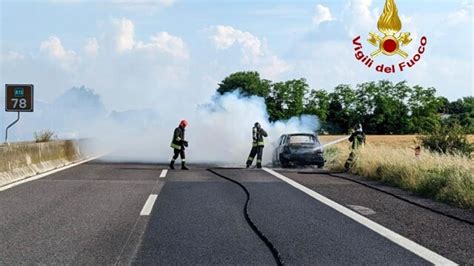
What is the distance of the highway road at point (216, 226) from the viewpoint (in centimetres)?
719

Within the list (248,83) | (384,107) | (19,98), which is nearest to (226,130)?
(19,98)

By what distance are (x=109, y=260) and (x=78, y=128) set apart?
159 ft

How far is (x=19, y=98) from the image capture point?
2002 cm

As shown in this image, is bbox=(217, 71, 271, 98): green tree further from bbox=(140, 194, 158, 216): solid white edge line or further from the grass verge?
bbox=(140, 194, 158, 216): solid white edge line

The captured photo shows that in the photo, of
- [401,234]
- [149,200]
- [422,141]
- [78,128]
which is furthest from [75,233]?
[78,128]

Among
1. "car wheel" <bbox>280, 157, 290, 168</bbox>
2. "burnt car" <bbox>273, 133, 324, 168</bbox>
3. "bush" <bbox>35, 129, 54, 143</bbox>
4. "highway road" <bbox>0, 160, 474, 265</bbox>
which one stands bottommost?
"highway road" <bbox>0, 160, 474, 265</bbox>

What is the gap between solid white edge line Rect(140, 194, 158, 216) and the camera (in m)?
10.5

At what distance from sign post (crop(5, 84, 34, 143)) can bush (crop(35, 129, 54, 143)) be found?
25.4ft

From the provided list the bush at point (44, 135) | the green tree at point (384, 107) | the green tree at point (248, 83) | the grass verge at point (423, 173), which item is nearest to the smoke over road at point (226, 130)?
the bush at point (44, 135)

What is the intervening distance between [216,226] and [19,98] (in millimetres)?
12928

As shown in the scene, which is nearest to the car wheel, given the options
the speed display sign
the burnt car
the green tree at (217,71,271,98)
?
the burnt car

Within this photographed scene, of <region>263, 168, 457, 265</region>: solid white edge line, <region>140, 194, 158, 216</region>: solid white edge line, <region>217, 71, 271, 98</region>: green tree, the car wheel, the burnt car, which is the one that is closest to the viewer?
<region>263, 168, 457, 265</region>: solid white edge line

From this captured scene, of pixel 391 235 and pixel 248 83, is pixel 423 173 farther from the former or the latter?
pixel 248 83

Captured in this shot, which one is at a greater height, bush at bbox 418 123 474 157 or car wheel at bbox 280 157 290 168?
bush at bbox 418 123 474 157
